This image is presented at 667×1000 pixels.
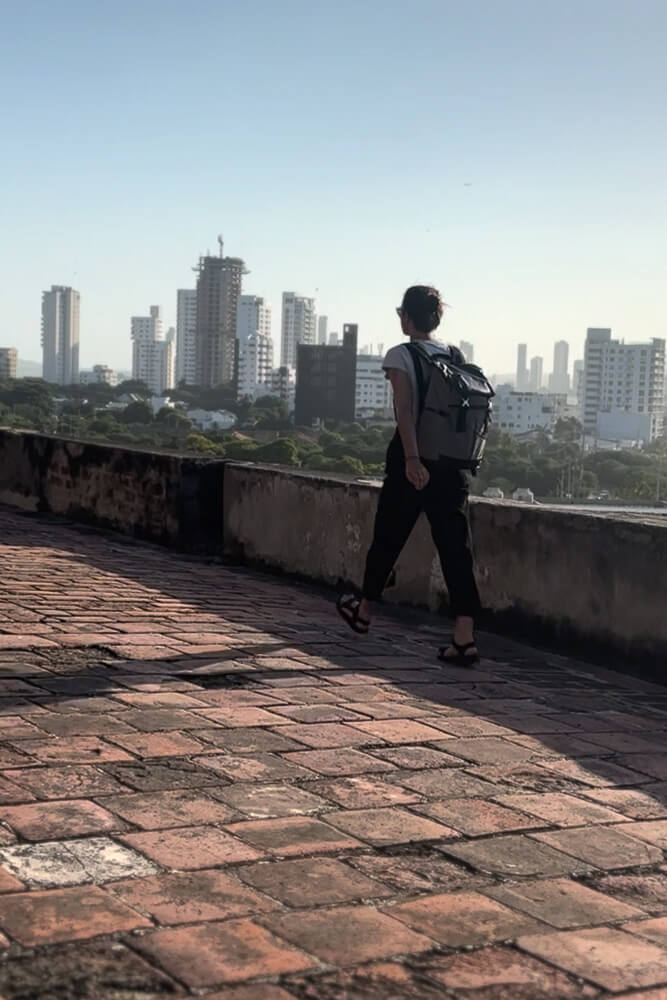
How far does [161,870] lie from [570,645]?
333 cm

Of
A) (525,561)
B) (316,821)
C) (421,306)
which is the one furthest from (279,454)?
(316,821)

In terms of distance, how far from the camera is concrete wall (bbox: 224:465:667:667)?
541 centimetres

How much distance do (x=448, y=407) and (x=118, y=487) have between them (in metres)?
4.80

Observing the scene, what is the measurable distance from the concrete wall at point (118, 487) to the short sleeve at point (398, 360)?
3451 mm

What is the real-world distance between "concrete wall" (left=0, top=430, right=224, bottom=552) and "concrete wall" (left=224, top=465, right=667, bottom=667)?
83 cm

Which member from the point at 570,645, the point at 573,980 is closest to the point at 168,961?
the point at 573,980

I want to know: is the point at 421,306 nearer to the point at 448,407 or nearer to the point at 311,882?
the point at 448,407

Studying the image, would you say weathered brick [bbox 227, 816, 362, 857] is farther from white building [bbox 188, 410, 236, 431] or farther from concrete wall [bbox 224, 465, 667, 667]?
white building [bbox 188, 410, 236, 431]

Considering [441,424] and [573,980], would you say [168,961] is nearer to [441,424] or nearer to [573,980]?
[573,980]

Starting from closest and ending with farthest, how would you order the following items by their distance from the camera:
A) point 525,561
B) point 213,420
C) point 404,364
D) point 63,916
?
point 63,916, point 404,364, point 525,561, point 213,420

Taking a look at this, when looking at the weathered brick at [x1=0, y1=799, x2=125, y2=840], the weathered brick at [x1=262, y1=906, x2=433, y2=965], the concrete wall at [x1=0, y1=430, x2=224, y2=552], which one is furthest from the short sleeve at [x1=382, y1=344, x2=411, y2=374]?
the concrete wall at [x1=0, y1=430, x2=224, y2=552]

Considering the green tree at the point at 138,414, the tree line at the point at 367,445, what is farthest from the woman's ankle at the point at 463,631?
the green tree at the point at 138,414

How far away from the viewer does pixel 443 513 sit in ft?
17.5

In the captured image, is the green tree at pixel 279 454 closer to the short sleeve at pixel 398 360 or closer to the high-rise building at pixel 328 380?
the short sleeve at pixel 398 360
